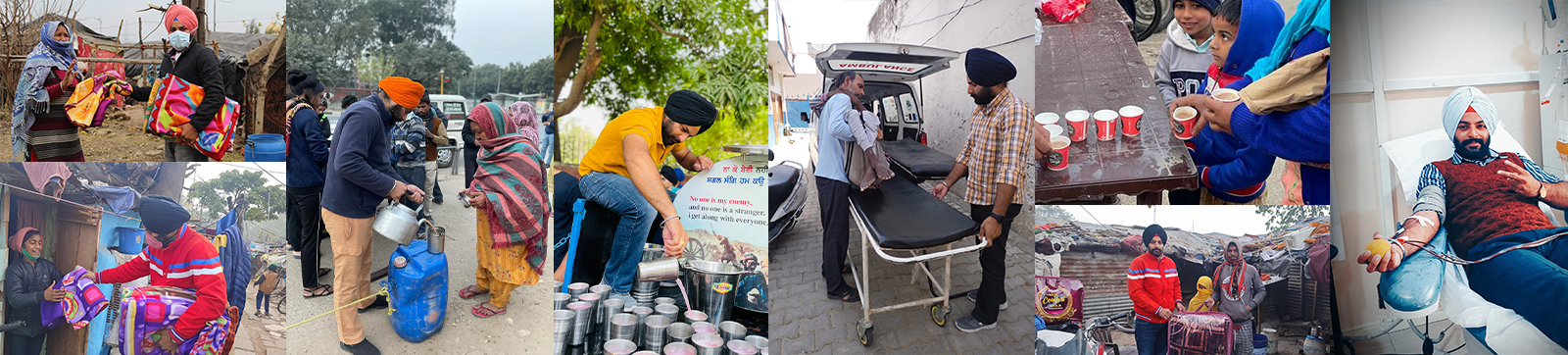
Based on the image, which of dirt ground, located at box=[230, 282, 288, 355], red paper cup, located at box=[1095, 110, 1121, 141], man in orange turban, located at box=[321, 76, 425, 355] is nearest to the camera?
red paper cup, located at box=[1095, 110, 1121, 141]

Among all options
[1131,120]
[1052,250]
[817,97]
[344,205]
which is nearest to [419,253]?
[344,205]

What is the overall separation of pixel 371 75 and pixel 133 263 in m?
1.55

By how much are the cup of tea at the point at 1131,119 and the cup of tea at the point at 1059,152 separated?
0.73 feet

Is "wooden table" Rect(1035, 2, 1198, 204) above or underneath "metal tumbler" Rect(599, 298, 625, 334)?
above

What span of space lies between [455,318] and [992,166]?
285cm

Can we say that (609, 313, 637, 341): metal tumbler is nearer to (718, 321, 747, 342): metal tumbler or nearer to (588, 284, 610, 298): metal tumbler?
(588, 284, 610, 298): metal tumbler

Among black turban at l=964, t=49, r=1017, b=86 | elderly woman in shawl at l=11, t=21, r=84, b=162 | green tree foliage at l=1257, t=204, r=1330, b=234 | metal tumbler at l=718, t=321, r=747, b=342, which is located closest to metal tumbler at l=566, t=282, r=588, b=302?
metal tumbler at l=718, t=321, r=747, b=342

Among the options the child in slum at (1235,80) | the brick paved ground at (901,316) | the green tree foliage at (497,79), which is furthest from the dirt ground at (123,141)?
the child in slum at (1235,80)

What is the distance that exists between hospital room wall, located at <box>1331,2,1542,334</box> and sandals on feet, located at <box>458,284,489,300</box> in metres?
4.24

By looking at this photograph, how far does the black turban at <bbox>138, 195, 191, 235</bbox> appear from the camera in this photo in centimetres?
316

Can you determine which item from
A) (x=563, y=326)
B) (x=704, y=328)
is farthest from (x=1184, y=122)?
(x=563, y=326)

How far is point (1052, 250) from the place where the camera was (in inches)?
106

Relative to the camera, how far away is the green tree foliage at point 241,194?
10.6 ft

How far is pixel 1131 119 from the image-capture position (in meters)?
2.53
